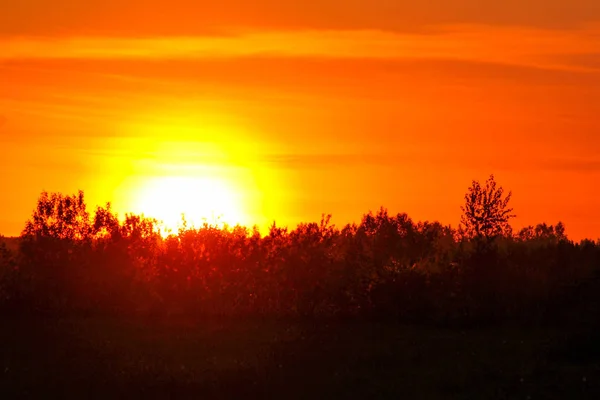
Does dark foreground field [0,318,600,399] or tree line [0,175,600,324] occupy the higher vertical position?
tree line [0,175,600,324]

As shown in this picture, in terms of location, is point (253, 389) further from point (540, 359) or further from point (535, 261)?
point (535, 261)

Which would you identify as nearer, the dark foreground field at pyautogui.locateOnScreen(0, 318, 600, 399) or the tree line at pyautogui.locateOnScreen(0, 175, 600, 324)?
the dark foreground field at pyautogui.locateOnScreen(0, 318, 600, 399)

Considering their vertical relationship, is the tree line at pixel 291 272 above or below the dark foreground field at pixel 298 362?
above

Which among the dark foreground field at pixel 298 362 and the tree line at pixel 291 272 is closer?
the dark foreground field at pixel 298 362

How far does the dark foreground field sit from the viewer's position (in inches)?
1169

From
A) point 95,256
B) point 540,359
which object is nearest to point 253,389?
point 540,359

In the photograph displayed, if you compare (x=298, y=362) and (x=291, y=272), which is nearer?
(x=298, y=362)

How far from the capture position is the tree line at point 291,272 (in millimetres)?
42531

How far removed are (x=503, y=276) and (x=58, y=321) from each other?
17541 mm

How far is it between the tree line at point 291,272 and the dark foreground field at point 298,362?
2702 mm

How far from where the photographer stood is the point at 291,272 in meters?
45.6

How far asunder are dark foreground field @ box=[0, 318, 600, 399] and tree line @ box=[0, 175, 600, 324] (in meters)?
2.70

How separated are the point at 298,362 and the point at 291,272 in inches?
500

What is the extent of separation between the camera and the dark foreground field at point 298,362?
97.4 feet
